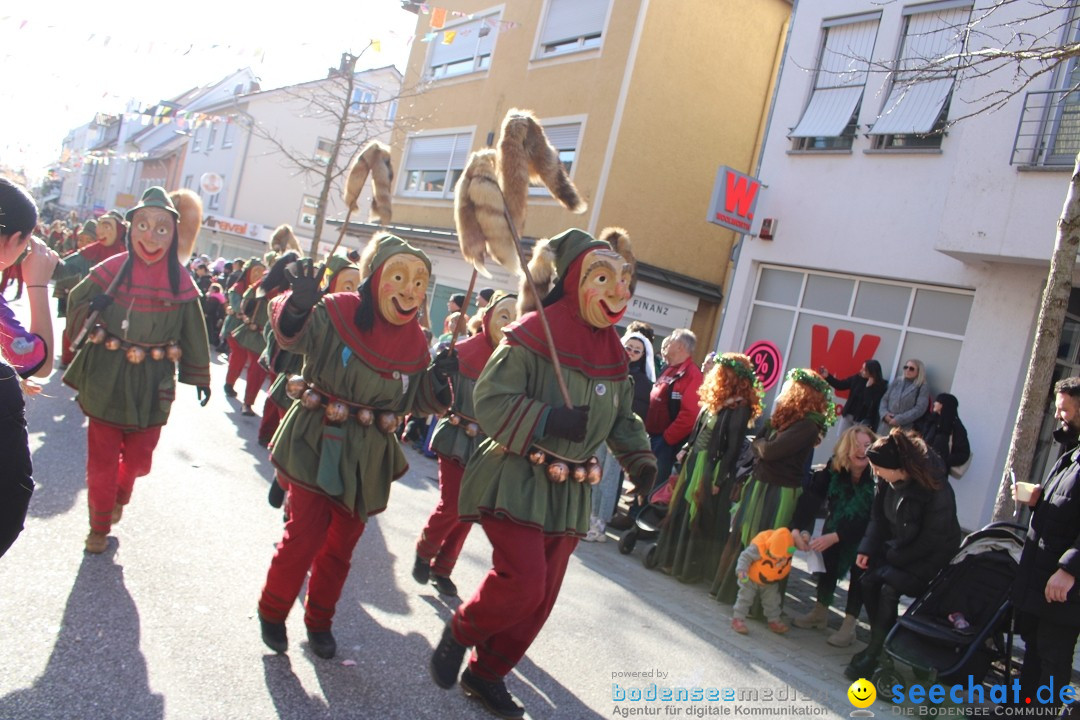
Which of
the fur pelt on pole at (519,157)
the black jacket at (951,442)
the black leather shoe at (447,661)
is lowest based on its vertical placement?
the black leather shoe at (447,661)

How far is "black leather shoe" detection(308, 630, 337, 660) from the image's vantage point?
3986 millimetres

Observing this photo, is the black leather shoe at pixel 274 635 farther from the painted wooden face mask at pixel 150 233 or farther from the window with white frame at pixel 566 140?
the window with white frame at pixel 566 140

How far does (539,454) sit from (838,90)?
10.2 meters

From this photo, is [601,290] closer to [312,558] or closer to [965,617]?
[312,558]

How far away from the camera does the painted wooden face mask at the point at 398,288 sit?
419 centimetres

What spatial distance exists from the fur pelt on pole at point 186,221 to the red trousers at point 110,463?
1102 millimetres

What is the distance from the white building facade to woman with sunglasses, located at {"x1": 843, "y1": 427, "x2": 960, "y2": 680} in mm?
3713

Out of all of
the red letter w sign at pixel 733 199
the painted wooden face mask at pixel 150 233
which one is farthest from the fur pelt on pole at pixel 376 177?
the red letter w sign at pixel 733 199

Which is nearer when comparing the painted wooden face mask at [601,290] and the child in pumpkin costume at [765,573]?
the painted wooden face mask at [601,290]

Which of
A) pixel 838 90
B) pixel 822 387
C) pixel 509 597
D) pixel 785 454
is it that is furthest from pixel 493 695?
pixel 838 90

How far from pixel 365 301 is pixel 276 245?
7637mm

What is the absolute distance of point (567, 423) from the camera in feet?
11.6

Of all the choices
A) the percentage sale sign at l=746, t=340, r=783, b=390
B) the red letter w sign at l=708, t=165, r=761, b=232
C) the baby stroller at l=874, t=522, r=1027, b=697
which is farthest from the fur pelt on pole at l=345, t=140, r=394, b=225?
the red letter w sign at l=708, t=165, r=761, b=232

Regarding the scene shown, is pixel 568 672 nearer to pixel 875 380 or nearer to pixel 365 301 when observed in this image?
pixel 365 301
